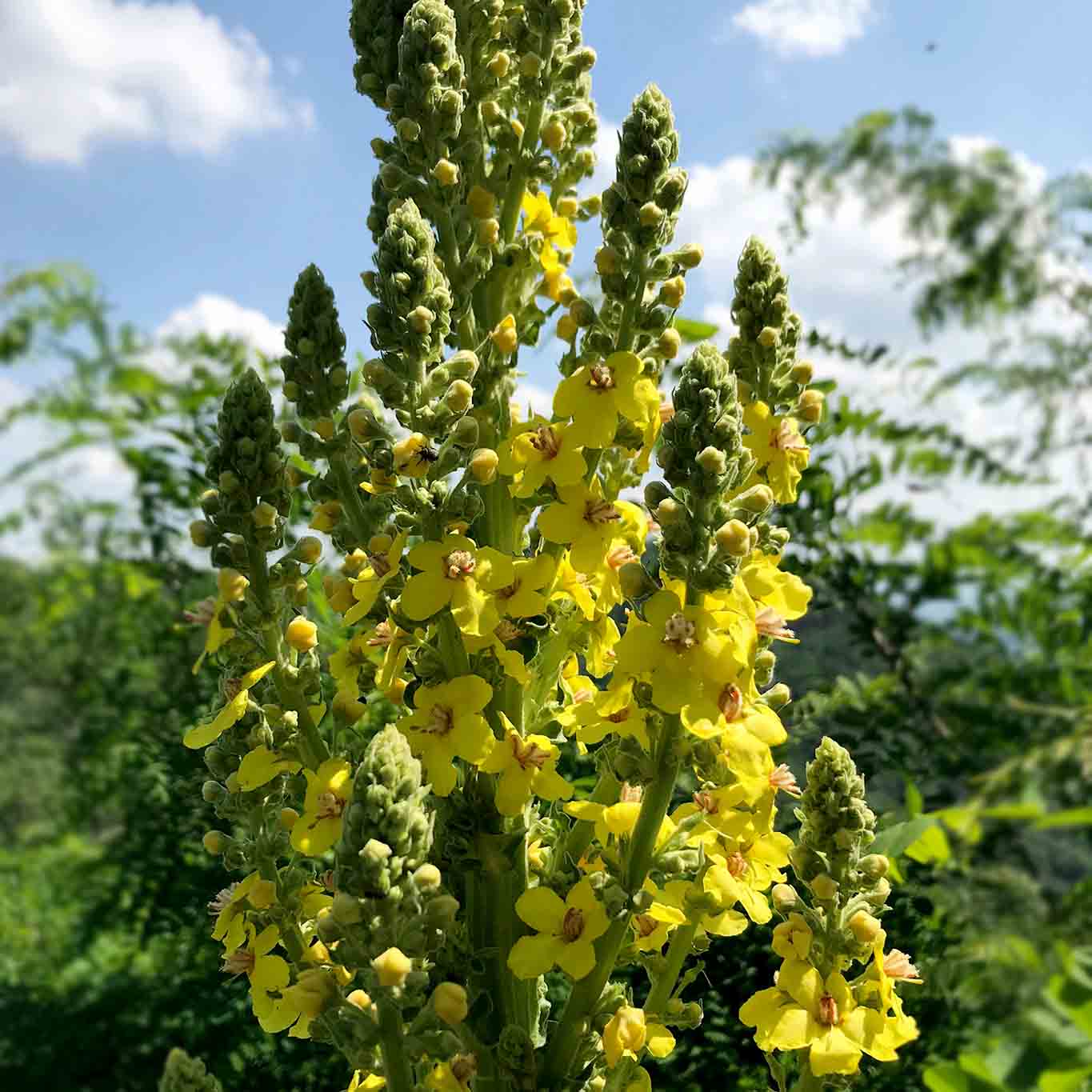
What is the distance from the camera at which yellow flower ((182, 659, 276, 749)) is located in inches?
41.6

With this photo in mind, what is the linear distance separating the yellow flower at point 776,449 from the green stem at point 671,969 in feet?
1.63

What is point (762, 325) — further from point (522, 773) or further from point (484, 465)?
point (522, 773)

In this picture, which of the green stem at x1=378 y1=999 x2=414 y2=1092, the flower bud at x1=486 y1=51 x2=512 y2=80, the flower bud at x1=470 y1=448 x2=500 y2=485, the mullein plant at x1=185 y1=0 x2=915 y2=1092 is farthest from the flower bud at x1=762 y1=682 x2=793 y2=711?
the flower bud at x1=486 y1=51 x2=512 y2=80

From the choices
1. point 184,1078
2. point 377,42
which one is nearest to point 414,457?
point 377,42

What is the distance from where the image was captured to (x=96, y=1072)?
2748 millimetres

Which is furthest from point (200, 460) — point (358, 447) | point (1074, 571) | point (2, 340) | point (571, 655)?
point (2, 340)

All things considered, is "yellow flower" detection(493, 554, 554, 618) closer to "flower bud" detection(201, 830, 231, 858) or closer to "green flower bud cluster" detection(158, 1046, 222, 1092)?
"flower bud" detection(201, 830, 231, 858)

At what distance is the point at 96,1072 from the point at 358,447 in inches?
97.4

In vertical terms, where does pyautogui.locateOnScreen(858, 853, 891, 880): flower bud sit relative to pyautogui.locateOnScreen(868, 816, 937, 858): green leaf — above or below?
below

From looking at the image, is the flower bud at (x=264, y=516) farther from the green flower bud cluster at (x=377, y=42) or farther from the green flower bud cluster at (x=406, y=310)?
the green flower bud cluster at (x=377, y=42)

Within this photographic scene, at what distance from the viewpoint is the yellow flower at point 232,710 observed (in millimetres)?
1057

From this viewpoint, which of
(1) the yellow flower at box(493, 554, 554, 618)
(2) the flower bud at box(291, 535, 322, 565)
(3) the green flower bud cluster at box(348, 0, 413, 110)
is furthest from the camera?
(3) the green flower bud cluster at box(348, 0, 413, 110)

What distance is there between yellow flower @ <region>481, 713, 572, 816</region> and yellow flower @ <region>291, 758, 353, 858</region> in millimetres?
155

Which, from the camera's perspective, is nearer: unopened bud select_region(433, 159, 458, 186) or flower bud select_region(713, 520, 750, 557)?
flower bud select_region(713, 520, 750, 557)
